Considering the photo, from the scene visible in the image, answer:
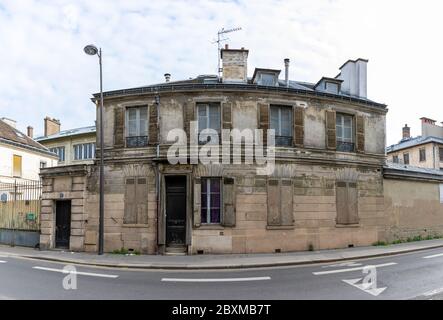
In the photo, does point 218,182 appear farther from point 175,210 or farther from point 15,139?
point 15,139

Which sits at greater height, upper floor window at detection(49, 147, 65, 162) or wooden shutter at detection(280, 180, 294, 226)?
upper floor window at detection(49, 147, 65, 162)

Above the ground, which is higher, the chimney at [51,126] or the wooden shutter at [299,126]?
the chimney at [51,126]

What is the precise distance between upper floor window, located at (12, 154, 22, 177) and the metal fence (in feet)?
29.8

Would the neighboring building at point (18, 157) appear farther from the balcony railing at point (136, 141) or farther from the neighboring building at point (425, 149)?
the neighboring building at point (425, 149)

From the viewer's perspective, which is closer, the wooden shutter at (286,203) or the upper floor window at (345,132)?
the wooden shutter at (286,203)

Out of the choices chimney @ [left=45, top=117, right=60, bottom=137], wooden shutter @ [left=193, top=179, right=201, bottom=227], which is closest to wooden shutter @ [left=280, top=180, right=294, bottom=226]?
wooden shutter @ [left=193, top=179, right=201, bottom=227]

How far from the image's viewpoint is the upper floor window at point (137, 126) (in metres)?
13.7

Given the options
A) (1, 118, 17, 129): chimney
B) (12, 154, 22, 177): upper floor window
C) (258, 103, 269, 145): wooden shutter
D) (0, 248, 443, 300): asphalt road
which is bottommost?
(0, 248, 443, 300): asphalt road

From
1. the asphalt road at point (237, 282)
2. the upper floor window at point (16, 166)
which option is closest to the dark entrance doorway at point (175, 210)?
Result: the asphalt road at point (237, 282)

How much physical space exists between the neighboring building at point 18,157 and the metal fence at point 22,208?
8617 millimetres

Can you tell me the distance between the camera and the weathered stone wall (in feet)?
52.1

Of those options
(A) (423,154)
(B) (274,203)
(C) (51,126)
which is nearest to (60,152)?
(C) (51,126)

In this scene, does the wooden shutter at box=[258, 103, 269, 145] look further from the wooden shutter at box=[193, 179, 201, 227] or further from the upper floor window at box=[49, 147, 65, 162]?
the upper floor window at box=[49, 147, 65, 162]

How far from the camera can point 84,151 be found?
3047 centimetres
